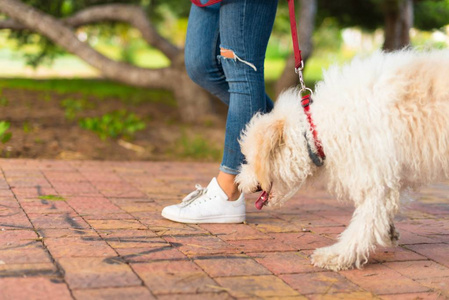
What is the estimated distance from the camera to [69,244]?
3.05m

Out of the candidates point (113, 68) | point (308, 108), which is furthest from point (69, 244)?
point (113, 68)

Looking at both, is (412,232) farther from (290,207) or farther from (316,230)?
(290,207)

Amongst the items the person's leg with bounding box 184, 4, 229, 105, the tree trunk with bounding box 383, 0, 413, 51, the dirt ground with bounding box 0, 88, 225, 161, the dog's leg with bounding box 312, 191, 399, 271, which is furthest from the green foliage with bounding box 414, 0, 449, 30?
the dog's leg with bounding box 312, 191, 399, 271

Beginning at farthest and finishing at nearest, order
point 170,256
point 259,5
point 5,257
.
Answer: point 259,5
point 170,256
point 5,257

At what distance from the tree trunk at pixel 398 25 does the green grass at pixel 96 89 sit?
453cm

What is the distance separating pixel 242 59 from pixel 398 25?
29.3 ft

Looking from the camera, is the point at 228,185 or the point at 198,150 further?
the point at 198,150

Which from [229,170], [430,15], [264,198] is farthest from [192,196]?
[430,15]

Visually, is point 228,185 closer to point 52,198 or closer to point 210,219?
point 210,219

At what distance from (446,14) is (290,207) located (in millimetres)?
8786

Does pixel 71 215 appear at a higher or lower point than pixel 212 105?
lower

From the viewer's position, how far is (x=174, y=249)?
3.12 m

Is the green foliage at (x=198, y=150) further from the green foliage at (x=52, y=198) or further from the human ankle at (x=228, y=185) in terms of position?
the human ankle at (x=228, y=185)

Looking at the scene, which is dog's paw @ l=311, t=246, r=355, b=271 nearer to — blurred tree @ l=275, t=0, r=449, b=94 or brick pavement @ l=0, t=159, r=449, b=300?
brick pavement @ l=0, t=159, r=449, b=300
